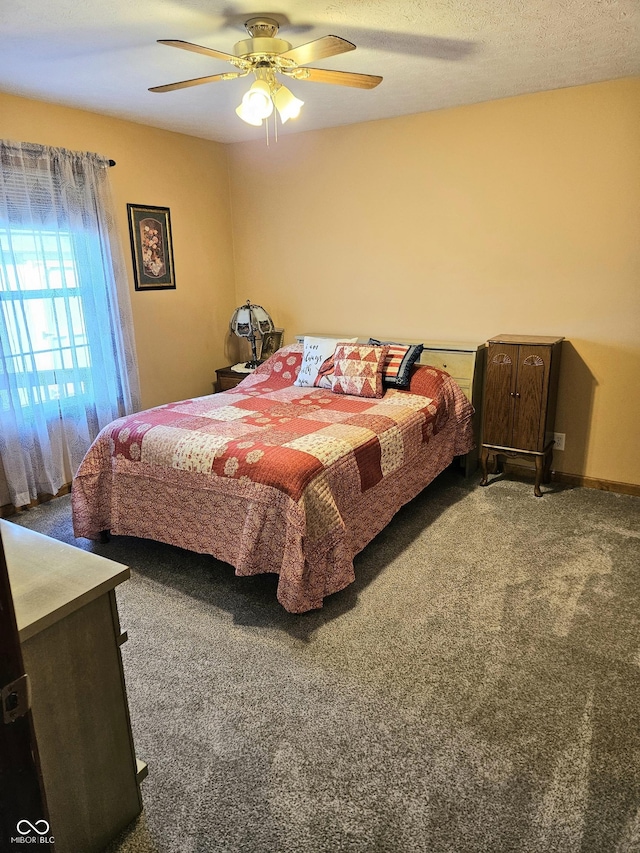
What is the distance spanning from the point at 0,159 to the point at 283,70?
174 centimetres

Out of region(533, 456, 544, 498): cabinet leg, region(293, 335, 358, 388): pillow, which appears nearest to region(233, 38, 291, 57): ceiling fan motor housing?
region(293, 335, 358, 388): pillow

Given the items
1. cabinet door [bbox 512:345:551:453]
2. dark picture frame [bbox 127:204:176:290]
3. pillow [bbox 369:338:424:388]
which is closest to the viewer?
cabinet door [bbox 512:345:551:453]

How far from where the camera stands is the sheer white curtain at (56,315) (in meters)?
3.27

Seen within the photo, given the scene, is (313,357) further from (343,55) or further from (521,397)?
(343,55)

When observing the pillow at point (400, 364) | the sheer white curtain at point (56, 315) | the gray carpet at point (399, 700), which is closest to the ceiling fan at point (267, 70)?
the sheer white curtain at point (56, 315)

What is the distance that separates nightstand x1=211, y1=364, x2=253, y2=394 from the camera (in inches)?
176

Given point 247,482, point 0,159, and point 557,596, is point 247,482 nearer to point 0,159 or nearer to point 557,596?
point 557,596

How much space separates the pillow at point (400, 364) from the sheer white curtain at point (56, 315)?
177 centimetres

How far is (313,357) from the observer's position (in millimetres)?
3891

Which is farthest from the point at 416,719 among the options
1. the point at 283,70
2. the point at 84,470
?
the point at 283,70

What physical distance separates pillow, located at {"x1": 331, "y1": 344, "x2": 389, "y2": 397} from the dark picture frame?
5.05 feet

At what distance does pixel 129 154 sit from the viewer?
390 cm

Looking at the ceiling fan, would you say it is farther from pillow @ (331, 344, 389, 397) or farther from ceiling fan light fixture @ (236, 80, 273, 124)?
pillow @ (331, 344, 389, 397)

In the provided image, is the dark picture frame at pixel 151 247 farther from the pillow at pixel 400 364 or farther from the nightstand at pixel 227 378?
the pillow at pixel 400 364
